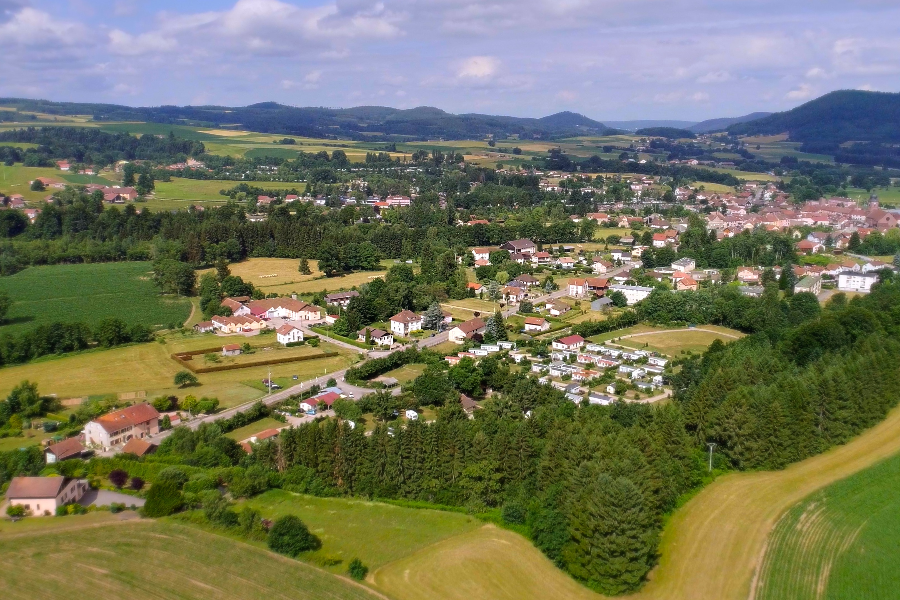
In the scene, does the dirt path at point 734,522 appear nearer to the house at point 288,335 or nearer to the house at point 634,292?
the house at point 634,292

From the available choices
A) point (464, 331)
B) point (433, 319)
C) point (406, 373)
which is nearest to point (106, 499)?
point (406, 373)

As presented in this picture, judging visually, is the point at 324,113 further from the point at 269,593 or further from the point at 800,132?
the point at 269,593

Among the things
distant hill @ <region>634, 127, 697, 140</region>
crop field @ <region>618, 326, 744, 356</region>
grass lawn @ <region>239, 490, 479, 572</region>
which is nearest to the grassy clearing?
grass lawn @ <region>239, 490, 479, 572</region>

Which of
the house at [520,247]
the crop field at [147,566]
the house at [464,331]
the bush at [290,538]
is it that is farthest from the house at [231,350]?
the house at [520,247]

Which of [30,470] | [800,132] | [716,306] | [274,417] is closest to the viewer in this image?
[30,470]

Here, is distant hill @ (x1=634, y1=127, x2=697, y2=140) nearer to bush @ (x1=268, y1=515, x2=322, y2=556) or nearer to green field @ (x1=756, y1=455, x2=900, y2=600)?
green field @ (x1=756, y1=455, x2=900, y2=600)

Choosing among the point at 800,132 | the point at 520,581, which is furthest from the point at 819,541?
the point at 800,132

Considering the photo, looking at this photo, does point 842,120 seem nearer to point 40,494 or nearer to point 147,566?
point 40,494
